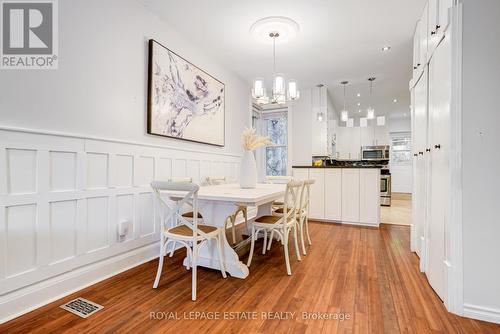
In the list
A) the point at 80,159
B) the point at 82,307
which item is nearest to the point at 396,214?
the point at 82,307

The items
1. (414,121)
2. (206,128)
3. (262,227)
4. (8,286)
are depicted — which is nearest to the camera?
(8,286)

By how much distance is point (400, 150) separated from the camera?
325 inches

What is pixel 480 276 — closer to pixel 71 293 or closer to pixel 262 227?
pixel 262 227

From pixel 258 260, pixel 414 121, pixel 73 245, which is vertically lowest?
pixel 258 260

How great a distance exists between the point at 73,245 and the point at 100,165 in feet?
2.17

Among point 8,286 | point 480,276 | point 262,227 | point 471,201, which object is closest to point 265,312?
point 262,227

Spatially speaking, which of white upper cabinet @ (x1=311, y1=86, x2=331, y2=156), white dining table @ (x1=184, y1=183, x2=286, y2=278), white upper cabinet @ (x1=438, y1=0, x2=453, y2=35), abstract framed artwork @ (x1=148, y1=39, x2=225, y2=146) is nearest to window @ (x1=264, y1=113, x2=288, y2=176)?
white upper cabinet @ (x1=311, y1=86, x2=331, y2=156)

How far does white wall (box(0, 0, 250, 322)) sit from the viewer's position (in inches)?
61.0

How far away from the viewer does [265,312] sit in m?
1.60

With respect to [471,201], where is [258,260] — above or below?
below

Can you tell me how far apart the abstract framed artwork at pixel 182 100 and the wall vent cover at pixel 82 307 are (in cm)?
157

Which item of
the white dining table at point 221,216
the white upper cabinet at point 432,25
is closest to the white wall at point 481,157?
the white upper cabinet at point 432,25

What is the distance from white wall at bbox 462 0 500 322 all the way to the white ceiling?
1080mm

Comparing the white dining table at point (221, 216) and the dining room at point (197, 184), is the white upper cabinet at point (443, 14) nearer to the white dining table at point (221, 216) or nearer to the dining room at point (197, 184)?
the dining room at point (197, 184)
